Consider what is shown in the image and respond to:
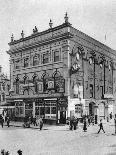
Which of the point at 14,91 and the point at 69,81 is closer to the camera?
the point at 69,81

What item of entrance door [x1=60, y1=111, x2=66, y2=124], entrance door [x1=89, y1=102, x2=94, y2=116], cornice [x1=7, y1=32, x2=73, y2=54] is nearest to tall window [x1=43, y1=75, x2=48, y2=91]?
entrance door [x1=60, y1=111, x2=66, y2=124]

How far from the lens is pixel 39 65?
3294 centimetres

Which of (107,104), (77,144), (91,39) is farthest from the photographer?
(107,104)

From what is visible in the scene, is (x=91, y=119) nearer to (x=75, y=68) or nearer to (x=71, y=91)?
(x=71, y=91)

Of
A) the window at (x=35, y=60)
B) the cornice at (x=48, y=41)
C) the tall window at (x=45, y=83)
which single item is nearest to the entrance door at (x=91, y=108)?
the tall window at (x=45, y=83)

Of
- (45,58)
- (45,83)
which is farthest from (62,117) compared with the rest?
(45,58)

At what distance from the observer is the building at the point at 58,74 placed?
3005cm

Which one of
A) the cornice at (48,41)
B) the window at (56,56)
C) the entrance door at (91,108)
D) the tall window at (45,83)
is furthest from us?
the entrance door at (91,108)

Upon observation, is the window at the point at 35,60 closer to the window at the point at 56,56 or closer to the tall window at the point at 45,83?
the tall window at the point at 45,83

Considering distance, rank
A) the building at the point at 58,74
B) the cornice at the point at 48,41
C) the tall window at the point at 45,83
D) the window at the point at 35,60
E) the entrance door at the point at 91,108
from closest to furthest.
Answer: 1. the cornice at the point at 48,41
2. the building at the point at 58,74
3. the tall window at the point at 45,83
4. the window at the point at 35,60
5. the entrance door at the point at 91,108

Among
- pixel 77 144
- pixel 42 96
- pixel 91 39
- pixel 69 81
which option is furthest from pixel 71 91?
pixel 77 144

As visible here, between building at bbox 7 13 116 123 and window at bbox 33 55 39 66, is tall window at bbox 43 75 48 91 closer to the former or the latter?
building at bbox 7 13 116 123

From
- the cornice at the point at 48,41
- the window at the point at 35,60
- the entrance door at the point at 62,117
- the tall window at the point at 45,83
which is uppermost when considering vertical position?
the cornice at the point at 48,41

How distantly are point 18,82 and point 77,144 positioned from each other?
21.6 meters
